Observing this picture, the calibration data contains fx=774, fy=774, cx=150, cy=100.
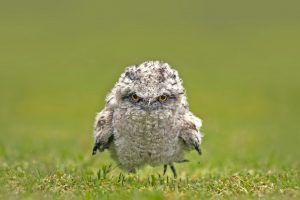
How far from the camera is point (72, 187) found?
8805 millimetres

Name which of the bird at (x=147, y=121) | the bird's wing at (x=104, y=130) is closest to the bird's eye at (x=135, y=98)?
the bird at (x=147, y=121)

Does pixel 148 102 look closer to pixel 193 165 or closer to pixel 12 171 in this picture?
pixel 12 171

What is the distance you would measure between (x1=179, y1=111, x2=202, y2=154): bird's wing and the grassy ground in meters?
0.49

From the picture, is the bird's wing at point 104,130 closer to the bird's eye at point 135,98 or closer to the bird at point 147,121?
the bird at point 147,121

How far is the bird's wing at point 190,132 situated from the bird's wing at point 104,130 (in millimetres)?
919

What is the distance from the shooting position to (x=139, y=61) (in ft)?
108

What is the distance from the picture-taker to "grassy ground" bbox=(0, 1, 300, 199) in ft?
30.6

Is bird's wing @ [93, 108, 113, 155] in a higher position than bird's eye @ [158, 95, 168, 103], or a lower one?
lower

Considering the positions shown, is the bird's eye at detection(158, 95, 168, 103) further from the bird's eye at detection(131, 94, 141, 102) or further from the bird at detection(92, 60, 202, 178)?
the bird's eye at detection(131, 94, 141, 102)

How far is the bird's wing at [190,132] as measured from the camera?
32.3 feet

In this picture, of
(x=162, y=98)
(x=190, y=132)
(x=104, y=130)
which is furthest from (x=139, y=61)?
(x=162, y=98)

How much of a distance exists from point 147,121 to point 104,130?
2.76 feet

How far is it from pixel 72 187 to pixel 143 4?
42.6m

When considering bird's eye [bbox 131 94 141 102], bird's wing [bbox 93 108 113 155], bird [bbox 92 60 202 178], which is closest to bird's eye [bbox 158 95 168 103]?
bird [bbox 92 60 202 178]
